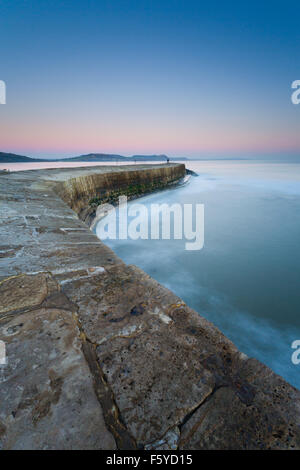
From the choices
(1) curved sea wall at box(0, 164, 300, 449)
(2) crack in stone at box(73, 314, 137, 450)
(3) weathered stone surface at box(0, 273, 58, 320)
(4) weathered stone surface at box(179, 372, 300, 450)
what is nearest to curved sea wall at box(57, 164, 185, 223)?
(3) weathered stone surface at box(0, 273, 58, 320)

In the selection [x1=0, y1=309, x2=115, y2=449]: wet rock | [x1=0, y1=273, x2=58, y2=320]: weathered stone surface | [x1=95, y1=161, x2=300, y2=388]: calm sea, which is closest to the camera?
[x1=0, y1=309, x2=115, y2=449]: wet rock

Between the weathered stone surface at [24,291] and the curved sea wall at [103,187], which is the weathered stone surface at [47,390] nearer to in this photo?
the weathered stone surface at [24,291]

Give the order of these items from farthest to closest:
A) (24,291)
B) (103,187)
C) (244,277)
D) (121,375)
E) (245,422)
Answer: (103,187) → (244,277) → (24,291) → (121,375) → (245,422)

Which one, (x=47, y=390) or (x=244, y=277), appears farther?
(x=244, y=277)

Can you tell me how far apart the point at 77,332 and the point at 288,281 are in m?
3.79

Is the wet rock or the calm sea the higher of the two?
the wet rock

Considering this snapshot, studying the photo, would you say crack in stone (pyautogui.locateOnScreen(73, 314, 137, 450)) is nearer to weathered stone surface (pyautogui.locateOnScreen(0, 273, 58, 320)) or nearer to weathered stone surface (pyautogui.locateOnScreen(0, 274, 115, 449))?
weathered stone surface (pyautogui.locateOnScreen(0, 274, 115, 449))

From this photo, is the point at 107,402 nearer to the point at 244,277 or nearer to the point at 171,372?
the point at 171,372

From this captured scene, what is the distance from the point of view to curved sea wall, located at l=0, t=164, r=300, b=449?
633 millimetres

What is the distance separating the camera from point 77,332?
0.96 m

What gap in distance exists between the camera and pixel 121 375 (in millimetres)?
804

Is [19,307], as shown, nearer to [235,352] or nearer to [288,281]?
[235,352]

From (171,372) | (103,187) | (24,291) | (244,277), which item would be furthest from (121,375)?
(103,187)
